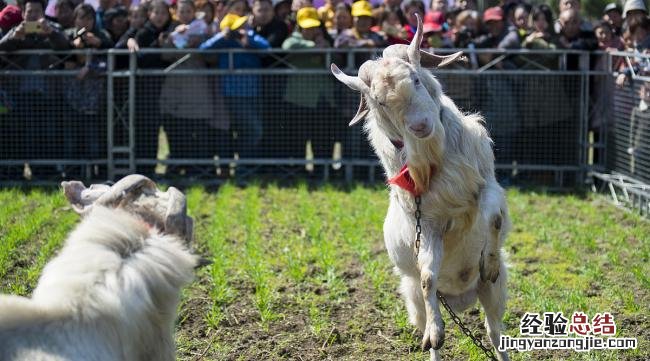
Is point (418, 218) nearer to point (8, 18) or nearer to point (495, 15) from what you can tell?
point (495, 15)

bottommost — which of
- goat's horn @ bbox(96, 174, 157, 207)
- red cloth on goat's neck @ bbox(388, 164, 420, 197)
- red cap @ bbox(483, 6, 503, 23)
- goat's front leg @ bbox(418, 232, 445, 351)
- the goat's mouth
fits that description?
goat's front leg @ bbox(418, 232, 445, 351)

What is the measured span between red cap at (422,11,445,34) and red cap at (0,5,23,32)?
535cm

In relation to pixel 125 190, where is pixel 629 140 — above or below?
below

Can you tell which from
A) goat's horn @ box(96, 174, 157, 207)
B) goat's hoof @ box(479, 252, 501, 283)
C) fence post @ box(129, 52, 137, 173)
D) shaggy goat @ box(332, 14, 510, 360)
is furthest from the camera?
fence post @ box(129, 52, 137, 173)

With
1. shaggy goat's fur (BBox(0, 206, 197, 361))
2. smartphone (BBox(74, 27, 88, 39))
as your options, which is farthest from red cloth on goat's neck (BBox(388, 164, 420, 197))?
smartphone (BBox(74, 27, 88, 39))

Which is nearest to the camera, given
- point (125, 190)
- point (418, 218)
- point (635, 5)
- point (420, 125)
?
point (125, 190)

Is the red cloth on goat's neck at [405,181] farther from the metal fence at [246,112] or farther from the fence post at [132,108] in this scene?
the fence post at [132,108]

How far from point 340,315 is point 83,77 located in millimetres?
6439

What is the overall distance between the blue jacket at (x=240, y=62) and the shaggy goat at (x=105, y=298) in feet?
26.6

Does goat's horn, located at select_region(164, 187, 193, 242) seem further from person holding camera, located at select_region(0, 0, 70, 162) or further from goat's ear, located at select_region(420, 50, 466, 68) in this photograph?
person holding camera, located at select_region(0, 0, 70, 162)

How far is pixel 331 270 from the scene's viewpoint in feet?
27.5

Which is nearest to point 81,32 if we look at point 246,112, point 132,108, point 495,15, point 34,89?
point 34,89

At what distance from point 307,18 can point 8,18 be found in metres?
3.91

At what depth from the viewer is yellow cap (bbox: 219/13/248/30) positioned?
41.0ft
